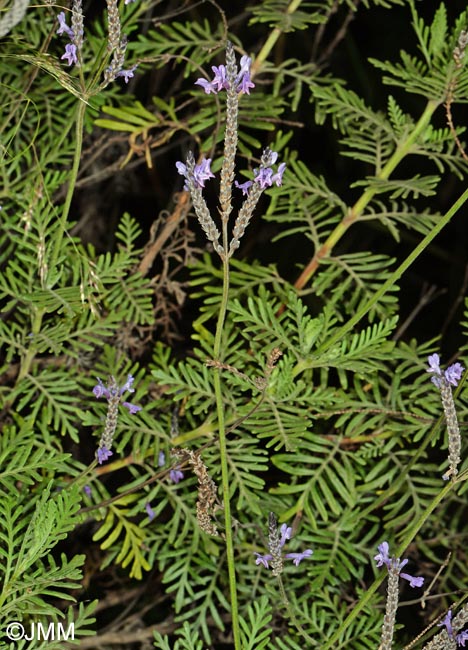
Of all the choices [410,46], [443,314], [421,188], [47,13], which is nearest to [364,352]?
[421,188]

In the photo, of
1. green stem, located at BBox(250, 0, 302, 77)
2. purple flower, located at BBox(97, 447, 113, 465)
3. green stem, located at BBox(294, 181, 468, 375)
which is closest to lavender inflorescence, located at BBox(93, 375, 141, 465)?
purple flower, located at BBox(97, 447, 113, 465)

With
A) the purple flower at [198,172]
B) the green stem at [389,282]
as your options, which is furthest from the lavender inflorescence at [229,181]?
the green stem at [389,282]

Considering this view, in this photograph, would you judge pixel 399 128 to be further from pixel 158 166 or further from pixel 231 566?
pixel 158 166

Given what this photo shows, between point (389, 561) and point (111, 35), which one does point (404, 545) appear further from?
point (111, 35)

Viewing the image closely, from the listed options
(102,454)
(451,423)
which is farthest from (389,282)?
(102,454)

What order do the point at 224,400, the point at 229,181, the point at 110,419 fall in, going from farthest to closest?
the point at 224,400, the point at 110,419, the point at 229,181

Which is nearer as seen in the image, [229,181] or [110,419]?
[229,181]

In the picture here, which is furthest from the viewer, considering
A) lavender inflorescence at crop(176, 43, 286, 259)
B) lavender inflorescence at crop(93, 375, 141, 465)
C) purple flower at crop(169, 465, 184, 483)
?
purple flower at crop(169, 465, 184, 483)

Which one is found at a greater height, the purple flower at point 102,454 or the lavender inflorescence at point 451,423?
the lavender inflorescence at point 451,423

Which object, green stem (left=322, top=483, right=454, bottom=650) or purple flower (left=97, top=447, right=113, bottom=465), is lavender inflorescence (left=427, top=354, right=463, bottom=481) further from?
purple flower (left=97, top=447, right=113, bottom=465)

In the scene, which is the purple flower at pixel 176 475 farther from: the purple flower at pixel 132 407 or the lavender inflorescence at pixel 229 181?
the lavender inflorescence at pixel 229 181

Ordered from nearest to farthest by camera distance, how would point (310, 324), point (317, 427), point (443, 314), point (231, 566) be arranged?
point (231, 566)
point (310, 324)
point (317, 427)
point (443, 314)
